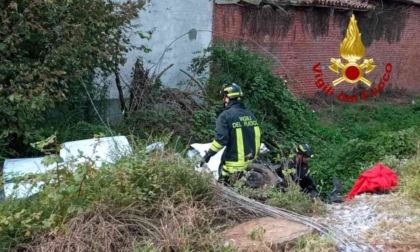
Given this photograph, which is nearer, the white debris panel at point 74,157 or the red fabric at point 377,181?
the white debris panel at point 74,157

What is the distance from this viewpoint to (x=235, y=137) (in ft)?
24.2

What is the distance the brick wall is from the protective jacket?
19.5 ft

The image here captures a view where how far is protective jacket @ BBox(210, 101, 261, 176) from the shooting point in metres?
7.33

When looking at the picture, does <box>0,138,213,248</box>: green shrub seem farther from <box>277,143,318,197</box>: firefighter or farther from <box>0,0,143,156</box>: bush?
<box>277,143,318,197</box>: firefighter

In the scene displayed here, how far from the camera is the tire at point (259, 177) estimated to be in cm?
714

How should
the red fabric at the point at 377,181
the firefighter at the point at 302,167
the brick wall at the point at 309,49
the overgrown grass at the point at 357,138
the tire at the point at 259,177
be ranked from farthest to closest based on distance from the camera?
the brick wall at the point at 309,49, the overgrown grass at the point at 357,138, the firefighter at the point at 302,167, the tire at the point at 259,177, the red fabric at the point at 377,181

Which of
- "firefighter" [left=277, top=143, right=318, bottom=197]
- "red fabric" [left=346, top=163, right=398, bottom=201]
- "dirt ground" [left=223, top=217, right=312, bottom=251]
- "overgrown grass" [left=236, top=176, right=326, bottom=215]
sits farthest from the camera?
"firefighter" [left=277, top=143, right=318, bottom=197]

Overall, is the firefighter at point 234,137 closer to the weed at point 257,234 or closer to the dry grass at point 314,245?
the weed at point 257,234

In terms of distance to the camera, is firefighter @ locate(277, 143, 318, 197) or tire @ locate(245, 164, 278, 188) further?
firefighter @ locate(277, 143, 318, 197)

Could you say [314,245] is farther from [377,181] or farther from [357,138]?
[357,138]

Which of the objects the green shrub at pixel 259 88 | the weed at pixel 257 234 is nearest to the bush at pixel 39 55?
the weed at pixel 257 234

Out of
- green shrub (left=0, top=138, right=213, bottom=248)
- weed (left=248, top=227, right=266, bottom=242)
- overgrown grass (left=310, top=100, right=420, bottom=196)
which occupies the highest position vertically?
green shrub (left=0, top=138, right=213, bottom=248)

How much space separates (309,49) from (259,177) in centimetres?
993

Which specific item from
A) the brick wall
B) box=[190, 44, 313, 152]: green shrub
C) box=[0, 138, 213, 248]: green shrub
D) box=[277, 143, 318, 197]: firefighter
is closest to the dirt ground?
box=[0, 138, 213, 248]: green shrub
